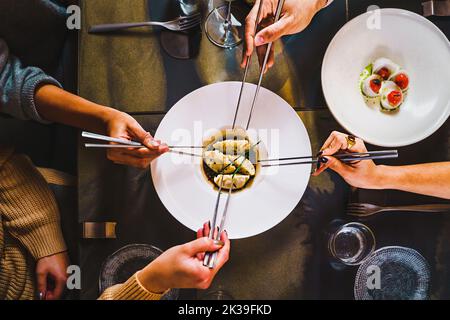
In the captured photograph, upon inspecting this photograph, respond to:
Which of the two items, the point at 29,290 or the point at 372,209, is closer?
the point at 372,209

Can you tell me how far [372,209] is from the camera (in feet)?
3.46

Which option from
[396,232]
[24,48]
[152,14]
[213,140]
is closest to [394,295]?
[396,232]

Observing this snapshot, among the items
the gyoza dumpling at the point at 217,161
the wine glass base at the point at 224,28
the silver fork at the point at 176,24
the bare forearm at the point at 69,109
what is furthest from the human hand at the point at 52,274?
the wine glass base at the point at 224,28

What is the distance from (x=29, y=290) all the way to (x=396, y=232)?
1.11m

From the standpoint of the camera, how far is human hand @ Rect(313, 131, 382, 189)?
3.27ft

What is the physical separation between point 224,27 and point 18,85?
60 centimetres

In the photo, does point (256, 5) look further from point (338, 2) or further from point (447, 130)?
point (447, 130)

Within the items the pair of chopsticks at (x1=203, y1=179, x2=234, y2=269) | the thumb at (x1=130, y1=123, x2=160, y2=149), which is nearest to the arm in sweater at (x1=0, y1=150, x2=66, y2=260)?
the thumb at (x1=130, y1=123, x2=160, y2=149)

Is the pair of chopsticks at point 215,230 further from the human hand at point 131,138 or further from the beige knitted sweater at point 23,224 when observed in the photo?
the beige knitted sweater at point 23,224

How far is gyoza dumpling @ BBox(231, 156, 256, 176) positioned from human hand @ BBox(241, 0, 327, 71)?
10.2 inches

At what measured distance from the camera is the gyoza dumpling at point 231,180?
1010 mm

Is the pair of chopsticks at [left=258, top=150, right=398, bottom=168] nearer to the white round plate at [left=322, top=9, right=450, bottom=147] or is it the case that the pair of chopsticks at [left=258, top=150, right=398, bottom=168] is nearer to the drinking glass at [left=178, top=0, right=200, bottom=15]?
the white round plate at [left=322, top=9, right=450, bottom=147]

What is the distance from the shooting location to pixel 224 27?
1081 millimetres
